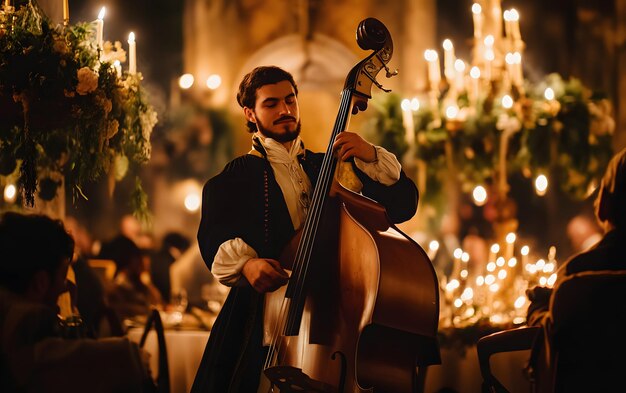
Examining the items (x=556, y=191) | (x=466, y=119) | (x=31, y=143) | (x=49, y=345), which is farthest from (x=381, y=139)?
(x=49, y=345)

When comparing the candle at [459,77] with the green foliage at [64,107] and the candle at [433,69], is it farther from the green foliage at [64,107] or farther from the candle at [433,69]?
the green foliage at [64,107]

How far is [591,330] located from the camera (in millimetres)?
3230

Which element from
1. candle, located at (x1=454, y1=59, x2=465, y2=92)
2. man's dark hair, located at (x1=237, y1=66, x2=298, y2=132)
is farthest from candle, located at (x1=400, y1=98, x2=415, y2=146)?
man's dark hair, located at (x1=237, y1=66, x2=298, y2=132)

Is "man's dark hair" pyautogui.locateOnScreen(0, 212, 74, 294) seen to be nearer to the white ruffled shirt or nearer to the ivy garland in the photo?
the white ruffled shirt

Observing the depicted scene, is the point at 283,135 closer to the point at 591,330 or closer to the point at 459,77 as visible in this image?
the point at 591,330

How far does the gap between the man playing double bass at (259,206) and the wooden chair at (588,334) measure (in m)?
0.70

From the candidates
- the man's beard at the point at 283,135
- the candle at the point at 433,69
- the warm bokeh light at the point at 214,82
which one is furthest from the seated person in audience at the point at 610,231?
the warm bokeh light at the point at 214,82

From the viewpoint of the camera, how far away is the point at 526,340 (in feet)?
11.6

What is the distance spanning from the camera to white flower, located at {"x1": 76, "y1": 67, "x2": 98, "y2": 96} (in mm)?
3723

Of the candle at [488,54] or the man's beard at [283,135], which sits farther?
the candle at [488,54]

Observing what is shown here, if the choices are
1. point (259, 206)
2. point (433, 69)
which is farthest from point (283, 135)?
point (433, 69)

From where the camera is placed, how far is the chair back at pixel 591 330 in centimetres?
320

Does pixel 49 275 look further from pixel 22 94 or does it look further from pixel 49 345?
pixel 22 94

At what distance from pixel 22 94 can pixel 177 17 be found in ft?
22.0
